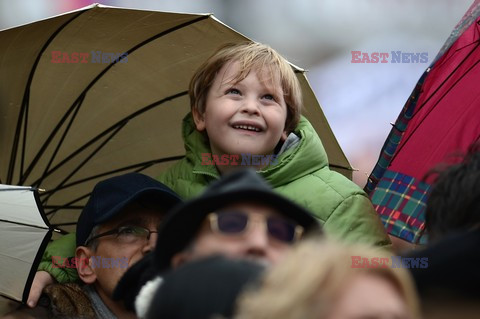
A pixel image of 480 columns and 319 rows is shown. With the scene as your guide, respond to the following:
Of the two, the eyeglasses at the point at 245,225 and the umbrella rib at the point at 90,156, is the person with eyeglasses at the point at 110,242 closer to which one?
the umbrella rib at the point at 90,156

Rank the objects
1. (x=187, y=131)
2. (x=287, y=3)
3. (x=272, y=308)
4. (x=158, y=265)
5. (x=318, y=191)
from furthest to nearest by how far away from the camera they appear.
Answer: (x=287, y=3) → (x=187, y=131) → (x=318, y=191) → (x=158, y=265) → (x=272, y=308)

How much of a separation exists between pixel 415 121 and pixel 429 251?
6.43ft

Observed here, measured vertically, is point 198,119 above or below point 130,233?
above

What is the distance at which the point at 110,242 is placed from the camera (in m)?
3.98

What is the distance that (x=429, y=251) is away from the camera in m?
2.20

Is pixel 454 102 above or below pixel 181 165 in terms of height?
above

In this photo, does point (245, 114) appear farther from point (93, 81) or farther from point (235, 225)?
point (235, 225)

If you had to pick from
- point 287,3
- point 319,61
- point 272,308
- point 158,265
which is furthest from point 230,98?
point 287,3

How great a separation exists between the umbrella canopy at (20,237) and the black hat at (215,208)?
1.86m

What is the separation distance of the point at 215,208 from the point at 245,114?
2015 mm

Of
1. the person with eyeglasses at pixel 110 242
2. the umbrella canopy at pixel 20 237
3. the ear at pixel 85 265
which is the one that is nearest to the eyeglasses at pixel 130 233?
the person with eyeglasses at pixel 110 242

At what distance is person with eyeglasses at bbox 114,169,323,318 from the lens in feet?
6.79

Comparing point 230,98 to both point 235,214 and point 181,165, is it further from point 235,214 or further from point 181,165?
point 235,214

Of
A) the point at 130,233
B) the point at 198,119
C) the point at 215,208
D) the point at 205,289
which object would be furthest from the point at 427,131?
the point at 205,289
